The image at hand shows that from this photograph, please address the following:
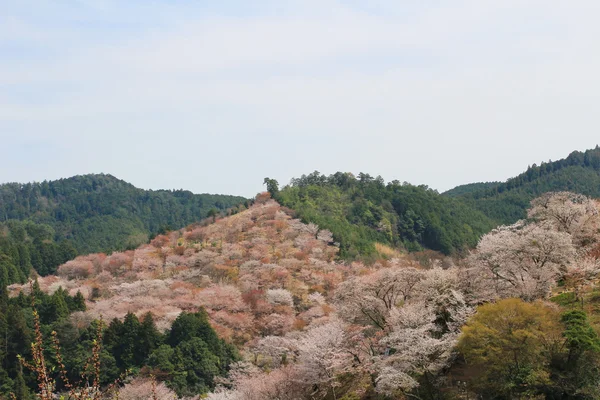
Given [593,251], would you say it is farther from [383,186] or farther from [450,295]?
[383,186]

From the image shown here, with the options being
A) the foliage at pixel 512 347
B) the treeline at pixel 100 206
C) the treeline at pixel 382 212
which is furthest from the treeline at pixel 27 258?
the foliage at pixel 512 347

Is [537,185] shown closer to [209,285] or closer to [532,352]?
[209,285]

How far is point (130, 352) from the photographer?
39.9 metres

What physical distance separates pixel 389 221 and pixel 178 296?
1846 inches

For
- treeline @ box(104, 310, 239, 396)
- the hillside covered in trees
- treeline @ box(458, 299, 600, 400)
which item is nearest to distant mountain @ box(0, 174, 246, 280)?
the hillside covered in trees

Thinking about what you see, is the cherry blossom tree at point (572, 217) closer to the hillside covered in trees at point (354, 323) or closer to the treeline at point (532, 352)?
the hillside covered in trees at point (354, 323)

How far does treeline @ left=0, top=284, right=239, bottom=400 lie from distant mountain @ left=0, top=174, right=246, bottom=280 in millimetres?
88025

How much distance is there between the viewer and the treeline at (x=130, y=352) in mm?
36562

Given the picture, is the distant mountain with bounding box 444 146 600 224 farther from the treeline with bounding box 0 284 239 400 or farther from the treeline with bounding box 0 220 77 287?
the treeline with bounding box 0 284 239 400

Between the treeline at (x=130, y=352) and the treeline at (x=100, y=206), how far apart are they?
92.8 meters

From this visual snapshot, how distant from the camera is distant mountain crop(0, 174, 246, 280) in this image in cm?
14075

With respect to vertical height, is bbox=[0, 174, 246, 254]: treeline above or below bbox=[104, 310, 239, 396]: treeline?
above

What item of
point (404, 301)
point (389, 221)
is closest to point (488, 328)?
point (404, 301)

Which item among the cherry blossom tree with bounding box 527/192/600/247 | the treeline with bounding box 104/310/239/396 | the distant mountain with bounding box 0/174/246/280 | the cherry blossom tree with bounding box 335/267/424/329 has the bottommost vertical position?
the treeline with bounding box 104/310/239/396
